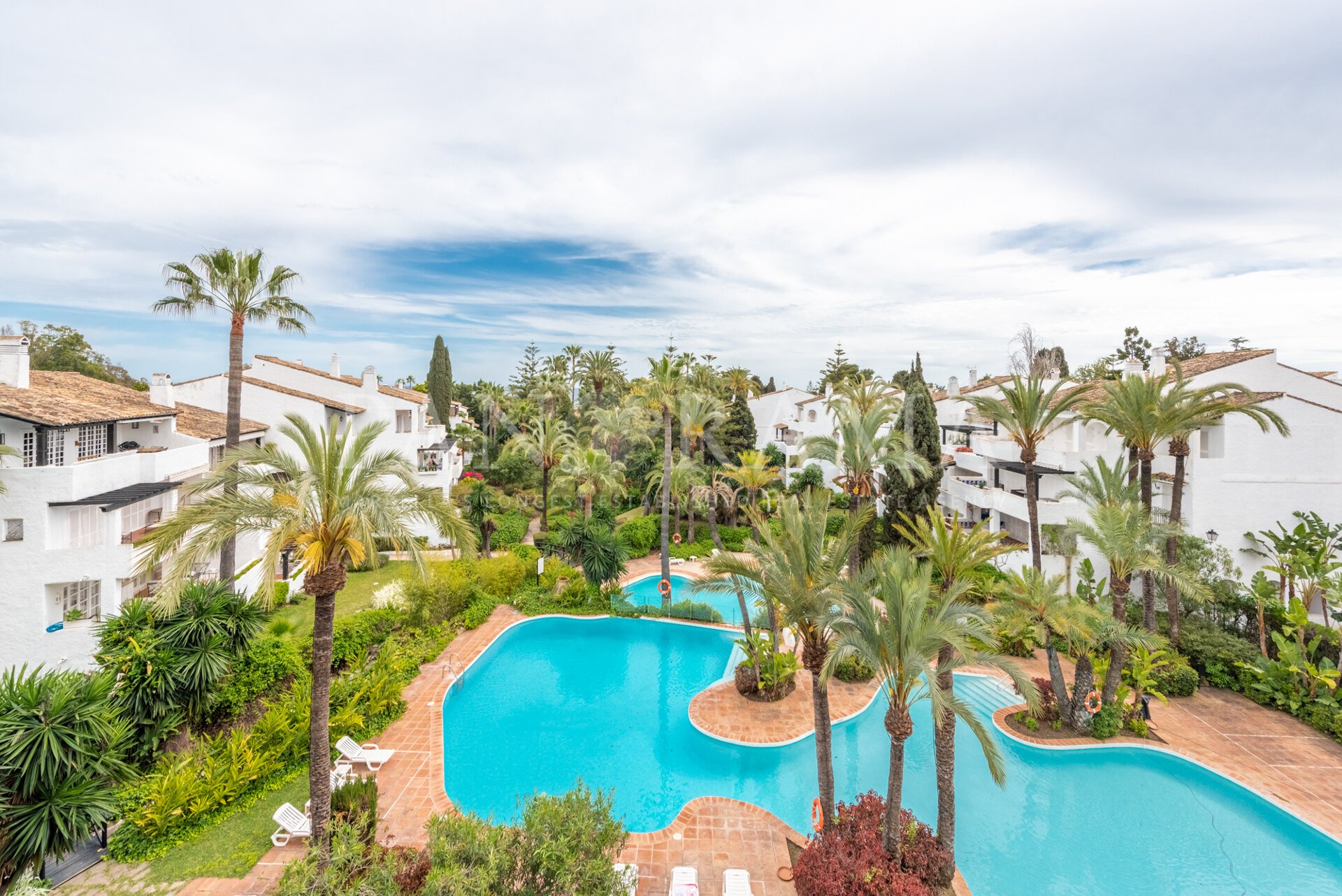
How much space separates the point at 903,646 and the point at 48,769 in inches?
587

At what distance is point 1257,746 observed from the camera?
15.6 meters

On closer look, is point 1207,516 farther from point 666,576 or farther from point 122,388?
point 122,388

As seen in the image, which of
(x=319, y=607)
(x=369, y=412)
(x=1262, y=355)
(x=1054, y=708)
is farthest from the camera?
(x=369, y=412)

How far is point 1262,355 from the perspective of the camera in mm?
24000

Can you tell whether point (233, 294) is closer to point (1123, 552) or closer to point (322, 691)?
point (322, 691)

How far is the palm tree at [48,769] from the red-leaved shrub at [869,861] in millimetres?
12606

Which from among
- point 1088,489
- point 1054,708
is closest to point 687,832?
point 1054,708

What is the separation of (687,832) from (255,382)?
3118cm

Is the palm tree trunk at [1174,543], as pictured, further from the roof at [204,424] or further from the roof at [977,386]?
the roof at [204,424]

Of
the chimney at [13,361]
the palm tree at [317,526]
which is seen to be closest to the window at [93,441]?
the chimney at [13,361]

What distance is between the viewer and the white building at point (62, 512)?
16469mm

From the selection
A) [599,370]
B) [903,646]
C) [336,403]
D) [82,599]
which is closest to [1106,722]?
[903,646]

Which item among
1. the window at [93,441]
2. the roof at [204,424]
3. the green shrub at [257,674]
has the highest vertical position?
the roof at [204,424]

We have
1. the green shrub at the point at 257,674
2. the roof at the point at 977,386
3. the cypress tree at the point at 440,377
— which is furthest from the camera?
the cypress tree at the point at 440,377
